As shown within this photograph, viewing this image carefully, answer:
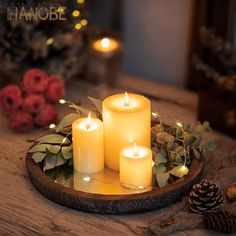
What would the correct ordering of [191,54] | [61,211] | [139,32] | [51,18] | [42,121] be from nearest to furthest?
[61,211]
[42,121]
[51,18]
[191,54]
[139,32]

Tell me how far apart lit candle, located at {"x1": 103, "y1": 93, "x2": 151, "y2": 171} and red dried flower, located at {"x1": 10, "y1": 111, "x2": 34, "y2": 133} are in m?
0.28

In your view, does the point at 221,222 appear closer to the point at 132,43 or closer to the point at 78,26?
the point at 78,26

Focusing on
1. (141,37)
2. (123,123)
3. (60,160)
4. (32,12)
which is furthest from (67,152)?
(141,37)

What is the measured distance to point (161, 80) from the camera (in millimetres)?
1820

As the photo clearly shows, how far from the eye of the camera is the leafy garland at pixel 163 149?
1091mm

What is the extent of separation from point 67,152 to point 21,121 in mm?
233

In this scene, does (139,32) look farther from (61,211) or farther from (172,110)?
(61,211)

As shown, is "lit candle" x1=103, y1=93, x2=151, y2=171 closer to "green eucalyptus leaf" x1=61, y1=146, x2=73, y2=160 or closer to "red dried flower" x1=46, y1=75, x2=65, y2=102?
"green eucalyptus leaf" x1=61, y1=146, x2=73, y2=160

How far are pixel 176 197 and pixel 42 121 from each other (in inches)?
17.1

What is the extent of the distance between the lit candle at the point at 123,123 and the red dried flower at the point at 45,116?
27cm

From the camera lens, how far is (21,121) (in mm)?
1327

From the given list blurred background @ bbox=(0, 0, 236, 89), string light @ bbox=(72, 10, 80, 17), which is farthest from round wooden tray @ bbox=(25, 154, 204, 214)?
string light @ bbox=(72, 10, 80, 17)

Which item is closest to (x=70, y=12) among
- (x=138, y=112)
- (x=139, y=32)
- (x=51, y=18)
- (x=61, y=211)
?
(x=51, y=18)

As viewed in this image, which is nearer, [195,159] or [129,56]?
[195,159]
